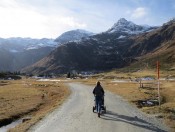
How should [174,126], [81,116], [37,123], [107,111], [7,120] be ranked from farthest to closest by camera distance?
[7,120]
[107,111]
[81,116]
[37,123]
[174,126]

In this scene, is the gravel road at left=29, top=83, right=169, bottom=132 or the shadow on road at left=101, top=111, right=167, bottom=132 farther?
the shadow on road at left=101, top=111, right=167, bottom=132

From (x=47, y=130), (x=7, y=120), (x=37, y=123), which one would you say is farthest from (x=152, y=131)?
(x=7, y=120)

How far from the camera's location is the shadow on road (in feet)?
72.6

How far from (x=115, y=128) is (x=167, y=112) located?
8.16 m

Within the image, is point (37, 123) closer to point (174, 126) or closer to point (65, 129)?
point (65, 129)

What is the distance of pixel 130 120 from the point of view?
24.9 metres

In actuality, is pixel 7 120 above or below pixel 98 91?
below

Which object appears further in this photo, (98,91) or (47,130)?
(98,91)

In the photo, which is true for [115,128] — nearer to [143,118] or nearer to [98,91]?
[143,118]

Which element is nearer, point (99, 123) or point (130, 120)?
point (99, 123)

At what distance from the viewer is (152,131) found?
2077 cm

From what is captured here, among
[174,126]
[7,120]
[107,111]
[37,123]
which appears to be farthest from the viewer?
[7,120]

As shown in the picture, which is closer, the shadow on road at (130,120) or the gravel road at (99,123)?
the gravel road at (99,123)

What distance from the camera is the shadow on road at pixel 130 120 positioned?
72.6 feet
